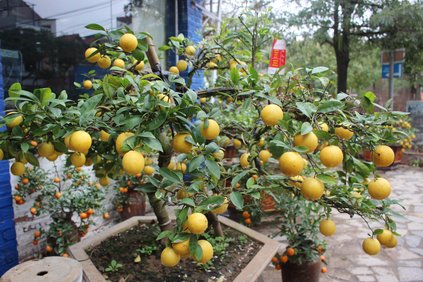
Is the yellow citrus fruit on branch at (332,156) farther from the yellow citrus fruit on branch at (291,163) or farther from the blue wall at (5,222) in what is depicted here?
the blue wall at (5,222)

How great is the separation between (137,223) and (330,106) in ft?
5.55

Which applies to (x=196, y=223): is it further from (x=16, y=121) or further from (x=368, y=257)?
(x=368, y=257)

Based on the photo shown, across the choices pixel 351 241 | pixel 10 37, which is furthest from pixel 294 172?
pixel 351 241

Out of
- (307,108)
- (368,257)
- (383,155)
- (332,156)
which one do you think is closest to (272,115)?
(307,108)

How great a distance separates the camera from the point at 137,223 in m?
2.33

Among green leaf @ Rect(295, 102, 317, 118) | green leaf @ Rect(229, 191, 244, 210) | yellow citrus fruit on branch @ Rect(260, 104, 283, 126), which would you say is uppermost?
green leaf @ Rect(295, 102, 317, 118)

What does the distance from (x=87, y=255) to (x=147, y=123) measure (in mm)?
1110

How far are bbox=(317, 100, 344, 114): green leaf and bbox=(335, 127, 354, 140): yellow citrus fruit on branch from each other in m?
0.08

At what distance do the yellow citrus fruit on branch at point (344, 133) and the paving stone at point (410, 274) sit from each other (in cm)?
226

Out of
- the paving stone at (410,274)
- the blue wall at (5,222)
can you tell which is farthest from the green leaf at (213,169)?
the paving stone at (410,274)

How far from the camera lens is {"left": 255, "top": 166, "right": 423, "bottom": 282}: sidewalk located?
279 cm

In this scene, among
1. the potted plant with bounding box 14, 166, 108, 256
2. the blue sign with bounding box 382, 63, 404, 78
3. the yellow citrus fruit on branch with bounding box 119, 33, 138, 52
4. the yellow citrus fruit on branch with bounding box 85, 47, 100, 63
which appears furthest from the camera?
the blue sign with bounding box 382, 63, 404, 78

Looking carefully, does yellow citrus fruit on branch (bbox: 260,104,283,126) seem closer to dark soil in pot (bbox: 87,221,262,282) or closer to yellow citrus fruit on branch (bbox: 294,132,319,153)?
yellow citrus fruit on branch (bbox: 294,132,319,153)

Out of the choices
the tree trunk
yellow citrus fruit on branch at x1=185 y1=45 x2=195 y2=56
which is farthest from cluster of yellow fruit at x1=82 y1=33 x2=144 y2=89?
the tree trunk
